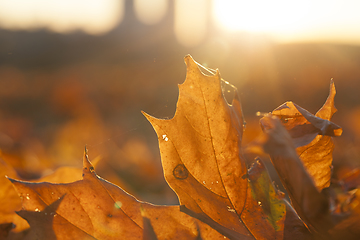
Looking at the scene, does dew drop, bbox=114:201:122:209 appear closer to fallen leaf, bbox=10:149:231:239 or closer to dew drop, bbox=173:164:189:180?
fallen leaf, bbox=10:149:231:239

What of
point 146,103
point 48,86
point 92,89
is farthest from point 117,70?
point 146,103

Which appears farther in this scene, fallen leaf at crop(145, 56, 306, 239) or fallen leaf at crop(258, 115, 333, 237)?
fallen leaf at crop(145, 56, 306, 239)

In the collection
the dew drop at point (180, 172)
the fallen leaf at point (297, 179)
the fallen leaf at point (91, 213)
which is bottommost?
the fallen leaf at point (91, 213)

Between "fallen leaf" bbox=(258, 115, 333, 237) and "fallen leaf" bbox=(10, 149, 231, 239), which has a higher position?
"fallen leaf" bbox=(258, 115, 333, 237)

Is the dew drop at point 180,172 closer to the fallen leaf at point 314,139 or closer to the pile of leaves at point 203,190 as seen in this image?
the pile of leaves at point 203,190

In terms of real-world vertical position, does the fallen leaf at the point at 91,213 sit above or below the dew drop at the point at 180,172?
below

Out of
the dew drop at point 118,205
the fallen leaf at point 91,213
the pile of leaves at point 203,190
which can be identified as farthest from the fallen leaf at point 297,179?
the dew drop at point 118,205

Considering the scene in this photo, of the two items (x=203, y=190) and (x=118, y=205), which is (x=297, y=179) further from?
(x=118, y=205)

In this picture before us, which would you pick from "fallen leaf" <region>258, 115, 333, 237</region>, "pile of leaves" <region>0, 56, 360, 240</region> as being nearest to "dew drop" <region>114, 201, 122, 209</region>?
"pile of leaves" <region>0, 56, 360, 240</region>

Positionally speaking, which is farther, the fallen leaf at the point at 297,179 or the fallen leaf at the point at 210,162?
the fallen leaf at the point at 210,162
